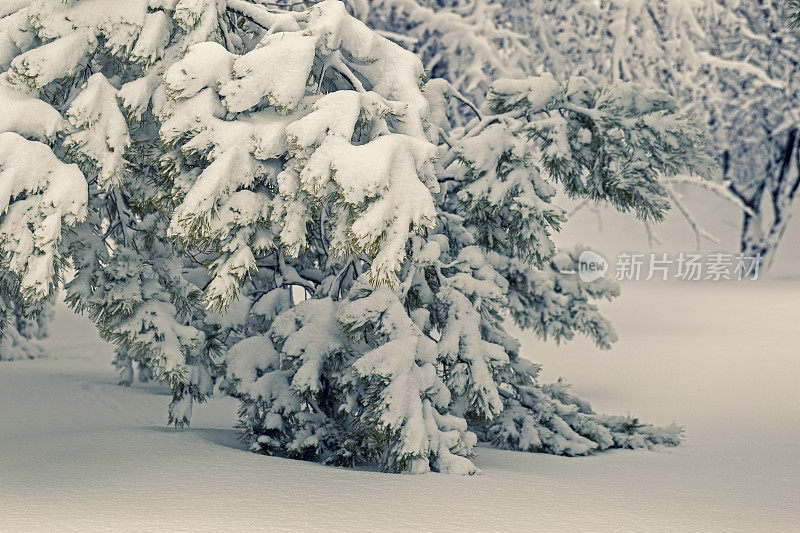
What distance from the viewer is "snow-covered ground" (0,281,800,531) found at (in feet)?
12.3

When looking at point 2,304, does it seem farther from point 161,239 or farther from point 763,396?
point 763,396

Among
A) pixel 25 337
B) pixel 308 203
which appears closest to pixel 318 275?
pixel 308 203

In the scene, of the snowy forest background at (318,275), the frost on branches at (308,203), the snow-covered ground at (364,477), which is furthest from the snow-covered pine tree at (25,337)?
the frost on branches at (308,203)

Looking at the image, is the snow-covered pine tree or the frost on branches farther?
the snow-covered pine tree

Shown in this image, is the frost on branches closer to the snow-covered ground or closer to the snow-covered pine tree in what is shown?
the snow-covered ground

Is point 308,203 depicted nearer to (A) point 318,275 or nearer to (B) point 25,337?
(A) point 318,275

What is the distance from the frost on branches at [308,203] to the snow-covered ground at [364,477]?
0.43 meters

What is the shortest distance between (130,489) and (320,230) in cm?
212

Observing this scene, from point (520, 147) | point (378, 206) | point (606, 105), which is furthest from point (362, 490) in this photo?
point (606, 105)

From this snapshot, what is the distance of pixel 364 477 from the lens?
4711 millimetres

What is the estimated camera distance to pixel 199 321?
639 cm

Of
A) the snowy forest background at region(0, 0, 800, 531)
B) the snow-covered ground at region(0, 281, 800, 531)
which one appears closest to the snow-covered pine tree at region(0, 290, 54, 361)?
the snow-covered ground at region(0, 281, 800, 531)

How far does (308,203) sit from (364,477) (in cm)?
173

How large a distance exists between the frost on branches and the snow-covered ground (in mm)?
427
